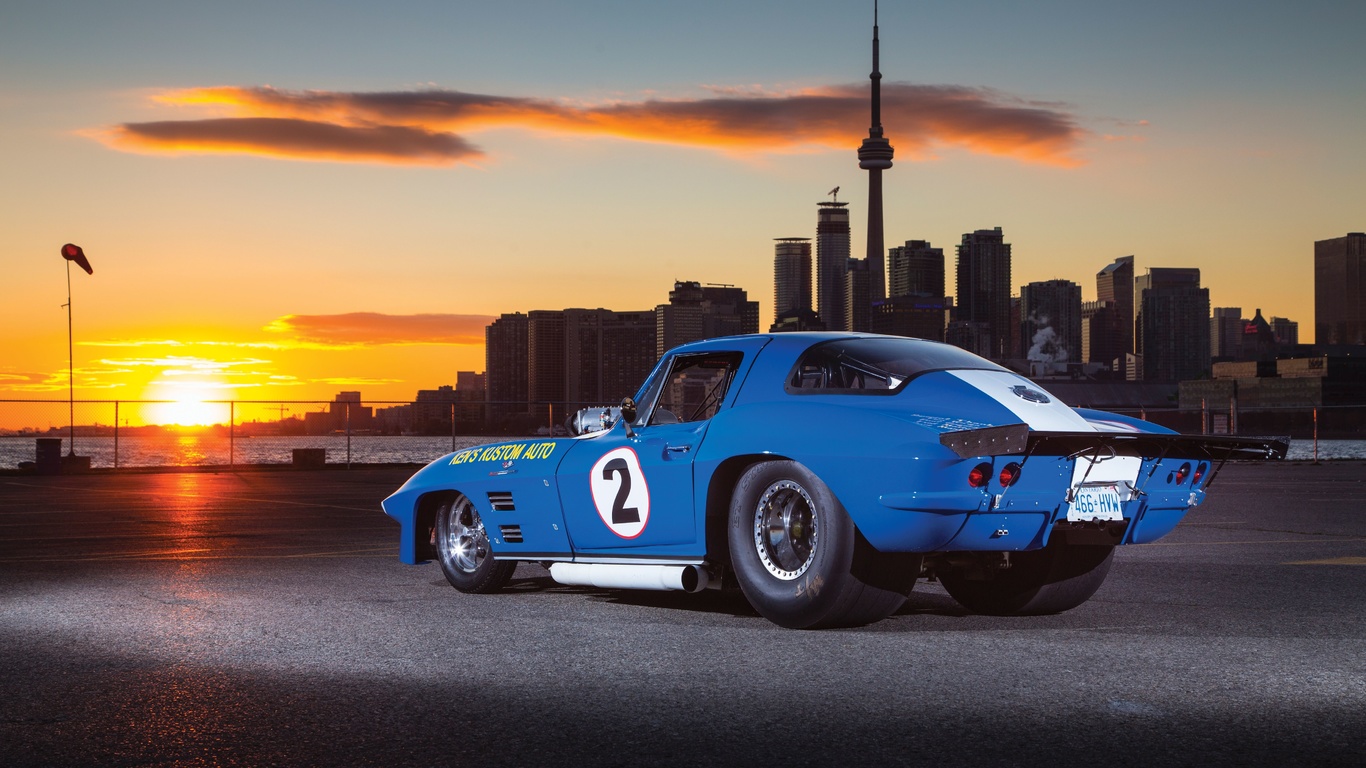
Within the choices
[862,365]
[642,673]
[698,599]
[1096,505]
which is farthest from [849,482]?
[698,599]

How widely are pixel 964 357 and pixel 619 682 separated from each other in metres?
2.95

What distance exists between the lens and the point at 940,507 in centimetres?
640

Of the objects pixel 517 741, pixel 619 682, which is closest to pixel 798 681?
pixel 619 682

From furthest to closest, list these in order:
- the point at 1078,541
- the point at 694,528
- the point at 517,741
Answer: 1. the point at 694,528
2. the point at 1078,541
3. the point at 517,741

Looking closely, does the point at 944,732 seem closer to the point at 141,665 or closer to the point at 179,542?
the point at 141,665

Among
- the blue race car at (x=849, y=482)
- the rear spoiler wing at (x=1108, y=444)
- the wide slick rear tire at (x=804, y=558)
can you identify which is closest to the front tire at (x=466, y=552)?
the blue race car at (x=849, y=482)

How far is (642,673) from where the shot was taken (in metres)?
6.07

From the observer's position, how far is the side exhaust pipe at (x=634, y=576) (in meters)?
7.52

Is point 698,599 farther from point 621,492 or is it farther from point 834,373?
point 834,373

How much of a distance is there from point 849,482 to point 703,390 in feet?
7.36

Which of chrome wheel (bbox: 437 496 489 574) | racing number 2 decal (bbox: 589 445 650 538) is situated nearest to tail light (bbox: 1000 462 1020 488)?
racing number 2 decal (bbox: 589 445 650 538)

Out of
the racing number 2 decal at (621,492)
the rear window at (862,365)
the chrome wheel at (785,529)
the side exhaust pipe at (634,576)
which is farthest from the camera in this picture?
the racing number 2 decal at (621,492)

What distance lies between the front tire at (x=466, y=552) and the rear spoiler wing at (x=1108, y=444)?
3678 millimetres

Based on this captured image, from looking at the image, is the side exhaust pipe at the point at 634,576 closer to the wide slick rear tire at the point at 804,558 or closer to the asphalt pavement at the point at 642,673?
the asphalt pavement at the point at 642,673
